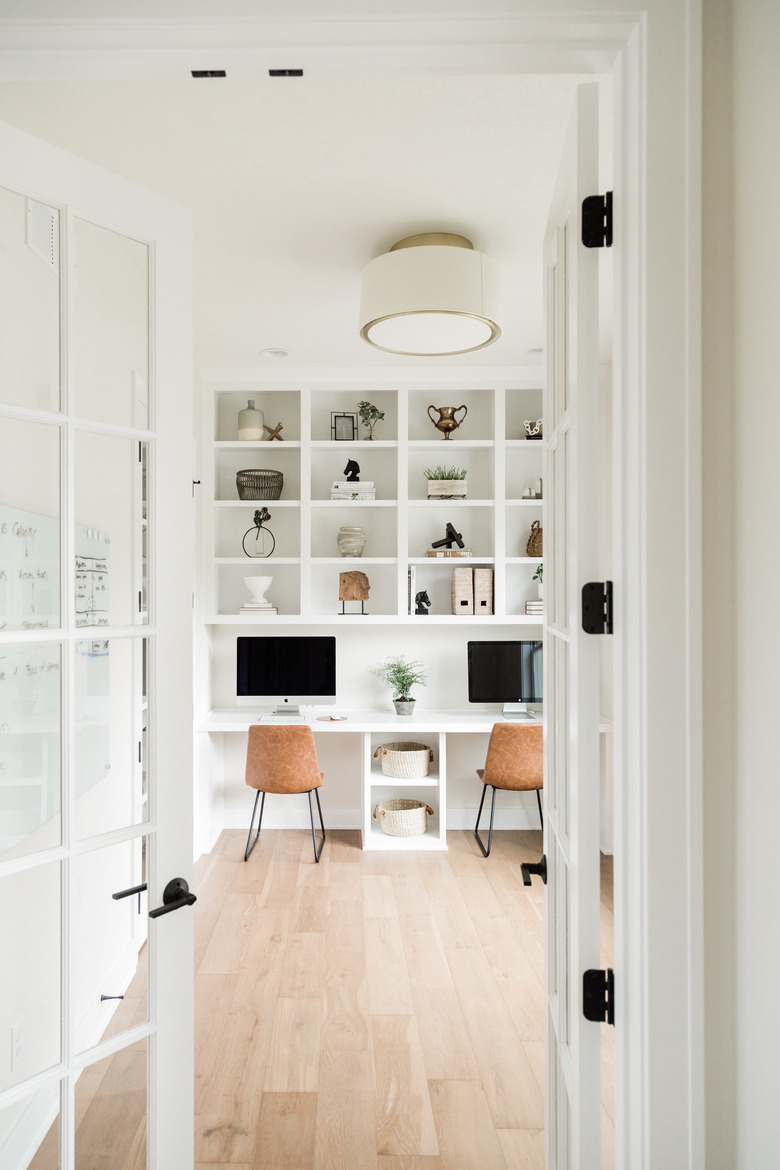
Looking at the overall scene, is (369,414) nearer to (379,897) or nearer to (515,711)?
(515,711)

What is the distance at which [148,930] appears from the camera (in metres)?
1.32

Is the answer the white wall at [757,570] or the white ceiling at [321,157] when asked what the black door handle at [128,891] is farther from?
the white ceiling at [321,157]

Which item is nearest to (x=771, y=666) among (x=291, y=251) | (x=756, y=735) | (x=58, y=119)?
(x=756, y=735)

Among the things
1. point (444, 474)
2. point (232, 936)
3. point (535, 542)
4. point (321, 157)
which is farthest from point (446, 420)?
point (232, 936)

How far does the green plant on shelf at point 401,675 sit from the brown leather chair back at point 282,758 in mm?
754

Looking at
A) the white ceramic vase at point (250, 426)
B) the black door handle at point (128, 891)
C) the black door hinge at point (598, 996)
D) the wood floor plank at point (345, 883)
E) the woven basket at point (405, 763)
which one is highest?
the white ceramic vase at point (250, 426)

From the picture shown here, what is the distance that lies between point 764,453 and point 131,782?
3.81 feet

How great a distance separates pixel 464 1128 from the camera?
6.56 ft

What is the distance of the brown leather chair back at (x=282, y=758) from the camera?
12.8ft

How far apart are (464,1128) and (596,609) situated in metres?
1.71

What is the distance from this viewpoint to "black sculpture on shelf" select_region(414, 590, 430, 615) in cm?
452

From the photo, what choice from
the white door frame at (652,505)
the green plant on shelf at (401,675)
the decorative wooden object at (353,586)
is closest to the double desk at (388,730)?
the green plant on shelf at (401,675)

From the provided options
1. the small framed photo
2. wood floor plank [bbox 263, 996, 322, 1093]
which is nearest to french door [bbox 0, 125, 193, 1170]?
wood floor plank [bbox 263, 996, 322, 1093]

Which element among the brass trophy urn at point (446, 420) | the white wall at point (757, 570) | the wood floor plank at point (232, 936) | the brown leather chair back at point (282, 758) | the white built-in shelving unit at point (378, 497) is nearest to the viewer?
the white wall at point (757, 570)
